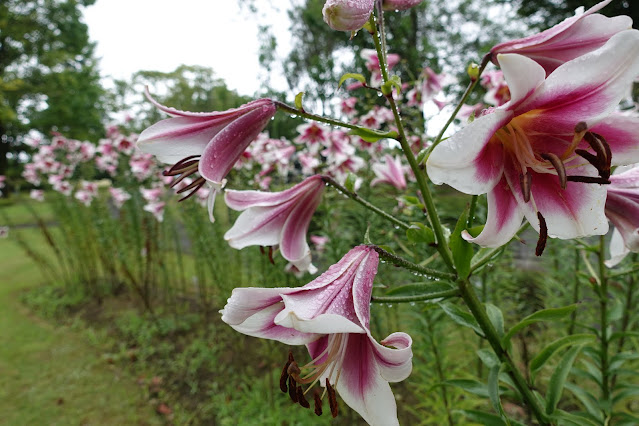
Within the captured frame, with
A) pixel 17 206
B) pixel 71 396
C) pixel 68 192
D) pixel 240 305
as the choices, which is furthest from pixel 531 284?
pixel 17 206

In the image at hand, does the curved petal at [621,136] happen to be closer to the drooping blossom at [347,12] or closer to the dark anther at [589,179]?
the dark anther at [589,179]

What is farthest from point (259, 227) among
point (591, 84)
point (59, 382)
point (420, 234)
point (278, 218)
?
point (59, 382)

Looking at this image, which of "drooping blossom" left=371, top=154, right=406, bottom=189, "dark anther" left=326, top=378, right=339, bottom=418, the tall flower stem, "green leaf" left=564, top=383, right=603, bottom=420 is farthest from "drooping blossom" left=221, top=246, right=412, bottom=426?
"drooping blossom" left=371, top=154, right=406, bottom=189

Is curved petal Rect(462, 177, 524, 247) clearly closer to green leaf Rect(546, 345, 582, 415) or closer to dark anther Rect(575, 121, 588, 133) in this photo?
dark anther Rect(575, 121, 588, 133)

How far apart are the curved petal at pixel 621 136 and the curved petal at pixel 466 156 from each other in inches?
4.4

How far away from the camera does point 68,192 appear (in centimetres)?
353

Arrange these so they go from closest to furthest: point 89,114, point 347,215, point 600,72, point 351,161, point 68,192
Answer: point 600,72
point 351,161
point 347,215
point 68,192
point 89,114

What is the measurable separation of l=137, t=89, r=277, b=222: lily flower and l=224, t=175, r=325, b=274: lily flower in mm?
85

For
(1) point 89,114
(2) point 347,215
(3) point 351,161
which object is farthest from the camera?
(1) point 89,114

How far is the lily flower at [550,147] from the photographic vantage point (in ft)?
1.12

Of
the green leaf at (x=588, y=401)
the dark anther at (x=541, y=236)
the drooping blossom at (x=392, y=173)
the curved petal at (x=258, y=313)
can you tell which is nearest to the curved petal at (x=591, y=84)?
the dark anther at (x=541, y=236)

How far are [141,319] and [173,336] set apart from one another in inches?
16.5

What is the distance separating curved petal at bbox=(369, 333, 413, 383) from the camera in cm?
39

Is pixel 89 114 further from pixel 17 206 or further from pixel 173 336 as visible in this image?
pixel 173 336
